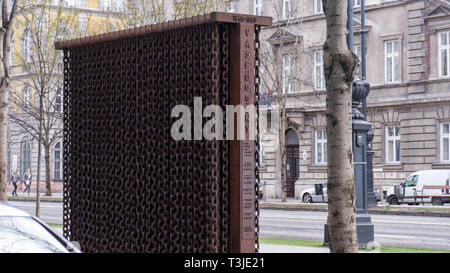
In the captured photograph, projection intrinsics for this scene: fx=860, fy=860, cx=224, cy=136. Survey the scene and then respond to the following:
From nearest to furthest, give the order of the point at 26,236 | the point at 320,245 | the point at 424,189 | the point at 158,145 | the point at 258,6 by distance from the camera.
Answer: the point at 26,236 → the point at 158,145 → the point at 320,245 → the point at 424,189 → the point at 258,6

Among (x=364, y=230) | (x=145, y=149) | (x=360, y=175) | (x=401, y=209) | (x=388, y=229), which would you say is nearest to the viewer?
(x=145, y=149)

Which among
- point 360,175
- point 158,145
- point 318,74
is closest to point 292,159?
point 318,74

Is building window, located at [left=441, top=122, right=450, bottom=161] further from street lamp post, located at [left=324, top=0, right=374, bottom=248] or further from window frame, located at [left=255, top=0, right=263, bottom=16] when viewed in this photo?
street lamp post, located at [left=324, top=0, right=374, bottom=248]

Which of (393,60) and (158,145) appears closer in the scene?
(158,145)

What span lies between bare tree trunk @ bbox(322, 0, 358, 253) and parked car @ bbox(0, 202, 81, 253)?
11.1 ft

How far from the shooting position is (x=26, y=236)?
789 cm

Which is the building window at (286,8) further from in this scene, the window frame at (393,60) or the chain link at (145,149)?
the chain link at (145,149)

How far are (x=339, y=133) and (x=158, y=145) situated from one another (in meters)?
3.09

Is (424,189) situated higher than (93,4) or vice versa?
(93,4)

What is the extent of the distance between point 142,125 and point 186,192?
1368 mm

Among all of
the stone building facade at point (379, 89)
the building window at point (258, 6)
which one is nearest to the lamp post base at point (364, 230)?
the stone building facade at point (379, 89)

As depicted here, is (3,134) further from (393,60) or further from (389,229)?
(393,60)

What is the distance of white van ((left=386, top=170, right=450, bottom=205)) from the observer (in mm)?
36125
